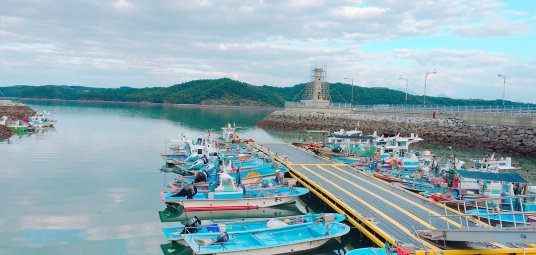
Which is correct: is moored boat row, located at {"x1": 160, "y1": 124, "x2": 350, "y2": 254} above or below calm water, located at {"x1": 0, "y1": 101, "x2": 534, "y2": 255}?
above

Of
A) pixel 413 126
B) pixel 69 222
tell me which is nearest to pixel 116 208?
pixel 69 222

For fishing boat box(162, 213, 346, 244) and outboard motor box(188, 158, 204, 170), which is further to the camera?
outboard motor box(188, 158, 204, 170)

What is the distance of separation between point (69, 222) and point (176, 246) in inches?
255

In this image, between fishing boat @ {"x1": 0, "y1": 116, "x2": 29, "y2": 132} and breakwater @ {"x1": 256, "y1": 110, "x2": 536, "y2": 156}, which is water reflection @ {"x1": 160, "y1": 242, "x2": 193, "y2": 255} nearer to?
breakwater @ {"x1": 256, "y1": 110, "x2": 536, "y2": 156}

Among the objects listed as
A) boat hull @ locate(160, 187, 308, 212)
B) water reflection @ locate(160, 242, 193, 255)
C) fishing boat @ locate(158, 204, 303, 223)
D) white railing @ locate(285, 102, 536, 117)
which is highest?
white railing @ locate(285, 102, 536, 117)

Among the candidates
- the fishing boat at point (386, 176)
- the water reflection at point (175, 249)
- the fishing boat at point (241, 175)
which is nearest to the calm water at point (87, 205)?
the water reflection at point (175, 249)

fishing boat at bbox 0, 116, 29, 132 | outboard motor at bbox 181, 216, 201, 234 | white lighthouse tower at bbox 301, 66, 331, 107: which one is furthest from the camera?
white lighthouse tower at bbox 301, 66, 331, 107

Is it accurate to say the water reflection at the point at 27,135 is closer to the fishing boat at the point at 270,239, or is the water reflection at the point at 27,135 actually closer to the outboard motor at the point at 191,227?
the outboard motor at the point at 191,227

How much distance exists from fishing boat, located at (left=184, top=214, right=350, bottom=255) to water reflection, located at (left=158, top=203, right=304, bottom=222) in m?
5.67

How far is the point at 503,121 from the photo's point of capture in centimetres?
5594

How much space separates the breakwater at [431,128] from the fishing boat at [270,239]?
4042 centimetres

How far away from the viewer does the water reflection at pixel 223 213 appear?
22.2 metres

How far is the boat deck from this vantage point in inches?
584

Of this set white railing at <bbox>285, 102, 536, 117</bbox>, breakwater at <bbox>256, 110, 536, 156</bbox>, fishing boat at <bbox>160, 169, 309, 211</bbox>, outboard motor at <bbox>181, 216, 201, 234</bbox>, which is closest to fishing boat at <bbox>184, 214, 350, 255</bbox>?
outboard motor at <bbox>181, 216, 201, 234</bbox>
